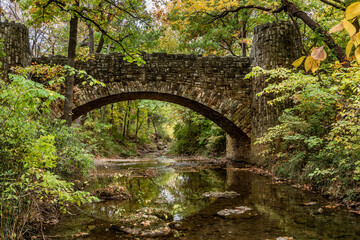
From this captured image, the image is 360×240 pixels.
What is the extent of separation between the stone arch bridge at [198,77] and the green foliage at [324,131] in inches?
73.2

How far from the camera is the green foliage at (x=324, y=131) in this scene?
376cm

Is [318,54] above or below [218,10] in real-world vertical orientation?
below

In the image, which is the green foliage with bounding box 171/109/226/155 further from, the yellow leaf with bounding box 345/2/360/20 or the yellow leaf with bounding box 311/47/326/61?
the yellow leaf with bounding box 345/2/360/20

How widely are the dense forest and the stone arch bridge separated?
2.11 ft

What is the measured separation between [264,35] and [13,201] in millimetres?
7718

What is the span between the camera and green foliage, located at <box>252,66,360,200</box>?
3762 millimetres

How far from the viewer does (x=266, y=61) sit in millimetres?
7688

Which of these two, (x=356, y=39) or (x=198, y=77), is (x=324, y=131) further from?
(x=356, y=39)

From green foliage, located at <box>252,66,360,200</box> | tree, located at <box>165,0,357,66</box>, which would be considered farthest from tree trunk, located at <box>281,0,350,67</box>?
green foliage, located at <box>252,66,360,200</box>

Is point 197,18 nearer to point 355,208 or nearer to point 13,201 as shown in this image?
point 355,208

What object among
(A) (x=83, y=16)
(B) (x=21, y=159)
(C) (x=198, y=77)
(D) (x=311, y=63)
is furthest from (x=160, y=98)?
(D) (x=311, y=63)

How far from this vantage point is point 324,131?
17.6 feet

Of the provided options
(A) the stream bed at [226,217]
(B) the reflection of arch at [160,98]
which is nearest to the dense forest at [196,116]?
(A) the stream bed at [226,217]

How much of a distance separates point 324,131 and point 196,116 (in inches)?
396
